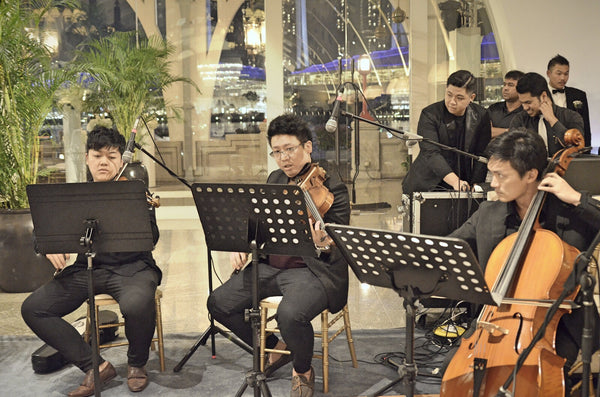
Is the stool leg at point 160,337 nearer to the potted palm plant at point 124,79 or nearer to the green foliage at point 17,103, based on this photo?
the green foliage at point 17,103

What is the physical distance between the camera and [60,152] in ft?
32.6

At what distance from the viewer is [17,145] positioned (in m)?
5.38

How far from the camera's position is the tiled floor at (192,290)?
458 cm

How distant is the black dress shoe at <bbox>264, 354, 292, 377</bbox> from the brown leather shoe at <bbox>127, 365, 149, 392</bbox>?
0.63 meters

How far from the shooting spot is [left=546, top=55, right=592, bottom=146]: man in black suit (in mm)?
5742

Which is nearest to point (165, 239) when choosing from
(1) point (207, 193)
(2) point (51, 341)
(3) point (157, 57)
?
Answer: (3) point (157, 57)

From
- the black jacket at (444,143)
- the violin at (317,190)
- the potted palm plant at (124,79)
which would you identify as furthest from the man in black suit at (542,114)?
the potted palm plant at (124,79)

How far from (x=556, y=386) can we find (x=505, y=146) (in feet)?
3.11

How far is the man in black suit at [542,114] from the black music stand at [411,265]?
2.18m

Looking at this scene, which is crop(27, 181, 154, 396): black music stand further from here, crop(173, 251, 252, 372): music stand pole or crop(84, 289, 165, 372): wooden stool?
crop(173, 251, 252, 372): music stand pole

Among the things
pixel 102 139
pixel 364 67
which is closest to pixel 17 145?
pixel 102 139

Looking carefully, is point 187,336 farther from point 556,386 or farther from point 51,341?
point 556,386

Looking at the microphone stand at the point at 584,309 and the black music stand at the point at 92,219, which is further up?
the black music stand at the point at 92,219

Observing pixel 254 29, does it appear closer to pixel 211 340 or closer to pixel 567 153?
pixel 211 340
